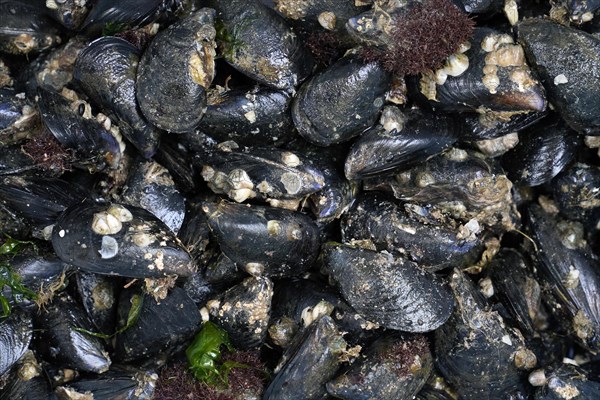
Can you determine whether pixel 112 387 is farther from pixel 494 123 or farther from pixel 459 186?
pixel 494 123

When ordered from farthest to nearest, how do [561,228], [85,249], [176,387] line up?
[561,228]
[176,387]
[85,249]

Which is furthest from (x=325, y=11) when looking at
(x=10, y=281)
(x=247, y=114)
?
(x=10, y=281)

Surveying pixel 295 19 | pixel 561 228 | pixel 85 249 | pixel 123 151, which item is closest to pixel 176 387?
pixel 85 249

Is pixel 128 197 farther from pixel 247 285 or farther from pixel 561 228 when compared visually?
pixel 561 228

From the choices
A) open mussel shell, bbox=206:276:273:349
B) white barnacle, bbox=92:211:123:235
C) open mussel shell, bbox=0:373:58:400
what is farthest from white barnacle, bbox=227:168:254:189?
open mussel shell, bbox=0:373:58:400

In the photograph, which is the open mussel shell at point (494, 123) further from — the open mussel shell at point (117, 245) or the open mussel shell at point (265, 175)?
the open mussel shell at point (117, 245)

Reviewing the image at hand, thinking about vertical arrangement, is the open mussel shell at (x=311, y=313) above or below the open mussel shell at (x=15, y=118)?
below

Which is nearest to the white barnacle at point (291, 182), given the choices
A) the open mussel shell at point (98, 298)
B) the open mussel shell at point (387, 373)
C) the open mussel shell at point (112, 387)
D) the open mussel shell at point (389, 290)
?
→ the open mussel shell at point (389, 290)
